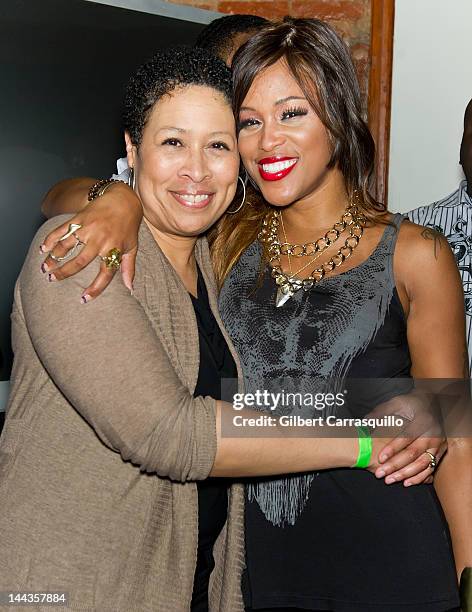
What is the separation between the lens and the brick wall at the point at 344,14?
321cm

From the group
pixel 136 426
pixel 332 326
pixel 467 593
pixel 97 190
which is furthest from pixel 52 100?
pixel 467 593

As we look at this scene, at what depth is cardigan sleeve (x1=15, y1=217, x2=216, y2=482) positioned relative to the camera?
1.22 metres

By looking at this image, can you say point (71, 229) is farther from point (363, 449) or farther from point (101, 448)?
point (363, 449)

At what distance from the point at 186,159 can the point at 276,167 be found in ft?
0.87

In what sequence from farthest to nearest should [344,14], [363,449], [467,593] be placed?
[344,14]
[363,449]
[467,593]

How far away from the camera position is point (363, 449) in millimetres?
1417

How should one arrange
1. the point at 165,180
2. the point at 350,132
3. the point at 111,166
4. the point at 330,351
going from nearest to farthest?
the point at 165,180
the point at 330,351
the point at 350,132
the point at 111,166

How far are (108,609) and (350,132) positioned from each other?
1059mm

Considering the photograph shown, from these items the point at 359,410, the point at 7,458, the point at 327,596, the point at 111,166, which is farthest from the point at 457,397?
the point at 111,166

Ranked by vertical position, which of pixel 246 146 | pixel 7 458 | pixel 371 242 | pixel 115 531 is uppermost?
pixel 246 146

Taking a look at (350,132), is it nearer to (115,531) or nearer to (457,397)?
(457,397)

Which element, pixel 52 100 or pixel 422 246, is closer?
pixel 422 246

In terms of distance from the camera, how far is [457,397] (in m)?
1.66

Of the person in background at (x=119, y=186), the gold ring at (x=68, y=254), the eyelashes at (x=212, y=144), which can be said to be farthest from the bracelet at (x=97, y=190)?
the gold ring at (x=68, y=254)
